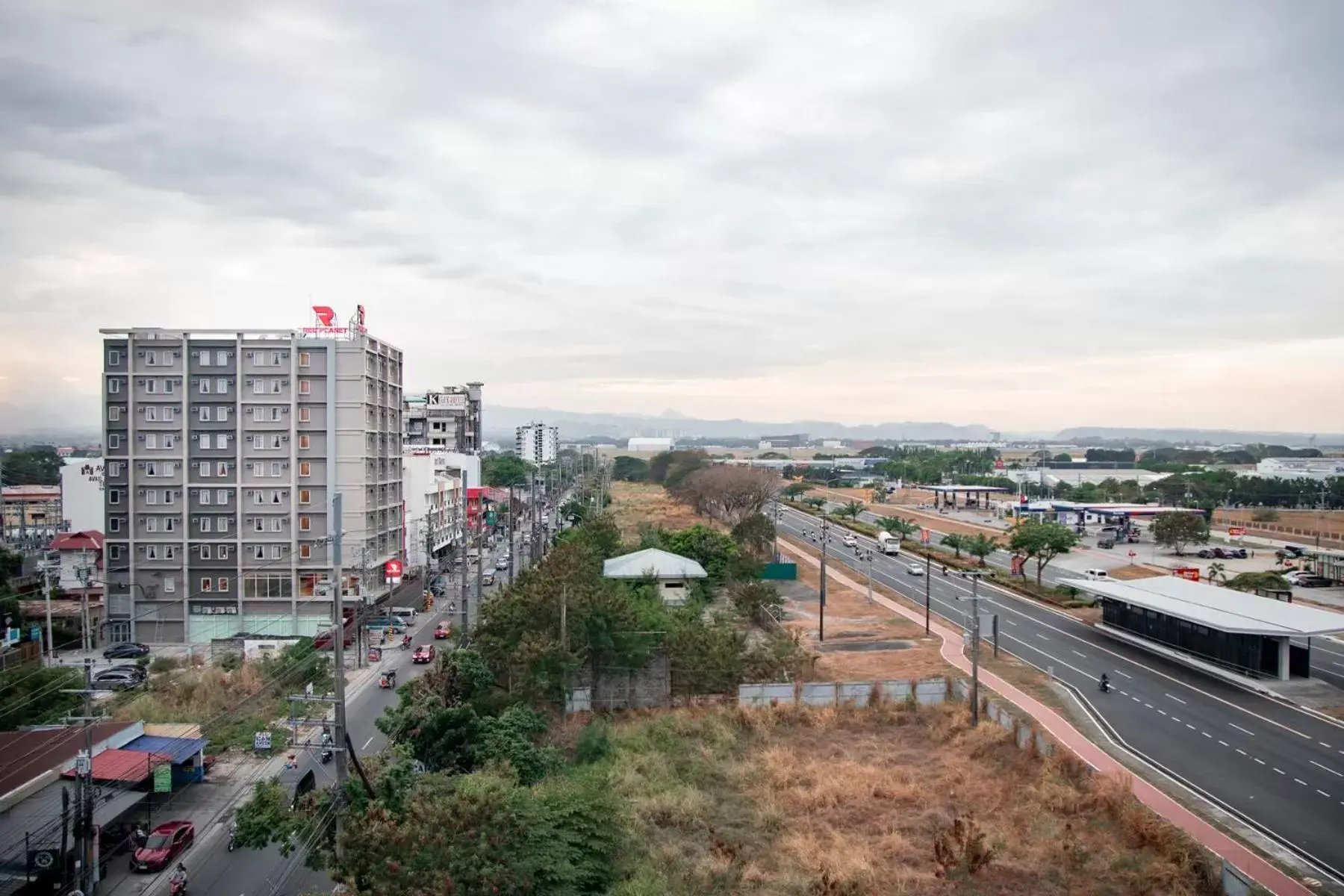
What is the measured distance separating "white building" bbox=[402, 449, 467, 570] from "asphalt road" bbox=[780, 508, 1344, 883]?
105ft

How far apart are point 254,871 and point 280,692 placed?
11.0m

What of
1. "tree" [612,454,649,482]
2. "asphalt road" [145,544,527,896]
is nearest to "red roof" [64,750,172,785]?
"asphalt road" [145,544,527,896]

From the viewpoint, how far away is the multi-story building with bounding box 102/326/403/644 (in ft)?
122

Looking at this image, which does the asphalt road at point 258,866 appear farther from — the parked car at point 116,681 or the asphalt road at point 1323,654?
the asphalt road at point 1323,654

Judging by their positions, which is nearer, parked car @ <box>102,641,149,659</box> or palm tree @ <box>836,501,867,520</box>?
parked car @ <box>102,641,149,659</box>

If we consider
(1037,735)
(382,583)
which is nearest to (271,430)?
(382,583)

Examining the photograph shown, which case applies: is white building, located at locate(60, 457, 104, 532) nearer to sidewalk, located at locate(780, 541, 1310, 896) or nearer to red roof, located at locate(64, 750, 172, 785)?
red roof, located at locate(64, 750, 172, 785)

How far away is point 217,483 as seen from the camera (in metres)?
37.5

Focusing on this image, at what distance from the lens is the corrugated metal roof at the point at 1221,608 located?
987 inches

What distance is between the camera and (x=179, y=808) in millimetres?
19500

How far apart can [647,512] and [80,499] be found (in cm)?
4758

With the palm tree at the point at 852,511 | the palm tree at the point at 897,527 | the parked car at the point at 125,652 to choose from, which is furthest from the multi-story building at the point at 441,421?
the parked car at the point at 125,652

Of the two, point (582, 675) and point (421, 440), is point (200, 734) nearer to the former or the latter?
point (582, 675)

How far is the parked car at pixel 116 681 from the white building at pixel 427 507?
→ 705 inches
